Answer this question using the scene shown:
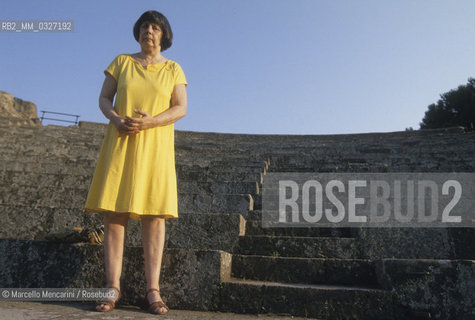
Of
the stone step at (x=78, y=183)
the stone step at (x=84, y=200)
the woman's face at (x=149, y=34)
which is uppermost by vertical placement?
the woman's face at (x=149, y=34)

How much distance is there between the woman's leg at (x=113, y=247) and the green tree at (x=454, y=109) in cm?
2736

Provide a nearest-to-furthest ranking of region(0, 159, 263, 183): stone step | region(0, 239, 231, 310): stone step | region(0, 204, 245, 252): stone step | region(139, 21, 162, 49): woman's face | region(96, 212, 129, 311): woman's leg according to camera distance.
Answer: region(96, 212, 129, 311): woman's leg
region(0, 239, 231, 310): stone step
region(139, 21, 162, 49): woman's face
region(0, 204, 245, 252): stone step
region(0, 159, 263, 183): stone step

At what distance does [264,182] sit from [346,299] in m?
3.17

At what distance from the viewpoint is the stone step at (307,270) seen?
2586 mm

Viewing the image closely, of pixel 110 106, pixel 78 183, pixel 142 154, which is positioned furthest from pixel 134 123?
pixel 78 183

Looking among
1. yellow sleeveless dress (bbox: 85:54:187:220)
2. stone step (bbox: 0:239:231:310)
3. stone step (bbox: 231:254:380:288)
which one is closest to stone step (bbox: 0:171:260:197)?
stone step (bbox: 231:254:380:288)

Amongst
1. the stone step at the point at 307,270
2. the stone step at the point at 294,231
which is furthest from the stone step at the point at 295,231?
the stone step at the point at 307,270

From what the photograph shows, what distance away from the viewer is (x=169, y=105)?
246 cm

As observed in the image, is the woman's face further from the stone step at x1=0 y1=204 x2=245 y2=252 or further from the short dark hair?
the stone step at x1=0 y1=204 x2=245 y2=252

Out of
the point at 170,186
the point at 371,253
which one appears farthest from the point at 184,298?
the point at 371,253

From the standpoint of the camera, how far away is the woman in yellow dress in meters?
2.18

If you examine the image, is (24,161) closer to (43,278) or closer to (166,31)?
(43,278)

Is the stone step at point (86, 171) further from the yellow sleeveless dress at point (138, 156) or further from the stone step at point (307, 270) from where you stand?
the yellow sleeveless dress at point (138, 156)

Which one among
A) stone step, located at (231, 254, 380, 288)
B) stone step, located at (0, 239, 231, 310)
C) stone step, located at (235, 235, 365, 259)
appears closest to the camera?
stone step, located at (0, 239, 231, 310)
